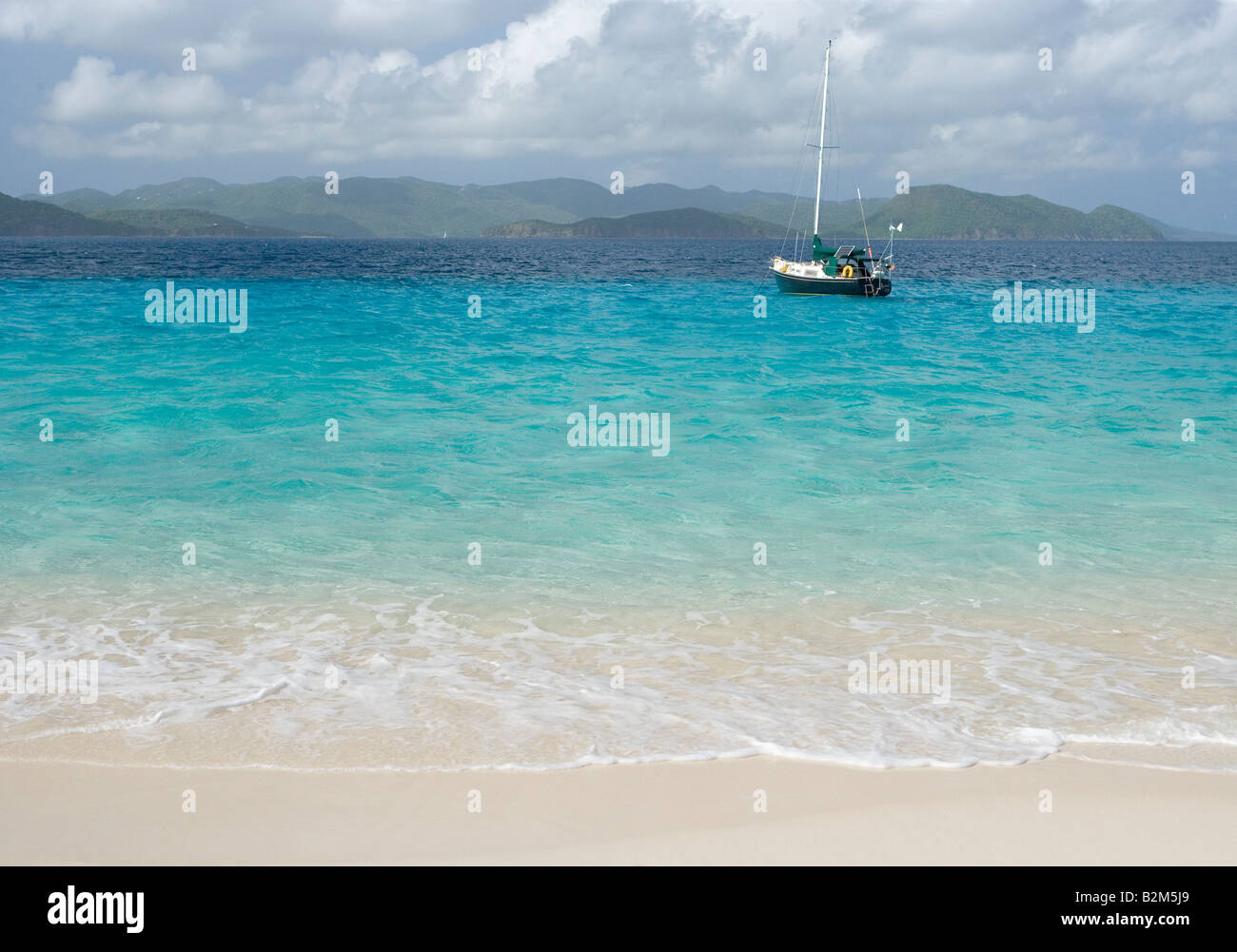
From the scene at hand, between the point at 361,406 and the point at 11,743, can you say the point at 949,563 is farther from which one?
the point at 361,406

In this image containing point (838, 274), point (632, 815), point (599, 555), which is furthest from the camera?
point (838, 274)

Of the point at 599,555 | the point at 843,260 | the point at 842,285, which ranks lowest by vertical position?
the point at 599,555

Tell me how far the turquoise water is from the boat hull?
1152 inches

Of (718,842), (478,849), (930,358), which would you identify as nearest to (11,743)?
(478,849)

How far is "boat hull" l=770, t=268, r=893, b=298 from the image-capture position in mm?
53625

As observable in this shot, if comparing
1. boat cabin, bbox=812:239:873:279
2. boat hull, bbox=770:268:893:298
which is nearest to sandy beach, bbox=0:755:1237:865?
boat hull, bbox=770:268:893:298

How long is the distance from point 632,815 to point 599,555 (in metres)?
5.16

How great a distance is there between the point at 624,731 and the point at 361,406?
560 inches

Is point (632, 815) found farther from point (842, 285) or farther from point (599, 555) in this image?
point (842, 285)

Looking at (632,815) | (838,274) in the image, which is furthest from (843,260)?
(632,815)

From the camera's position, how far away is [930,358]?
28469mm

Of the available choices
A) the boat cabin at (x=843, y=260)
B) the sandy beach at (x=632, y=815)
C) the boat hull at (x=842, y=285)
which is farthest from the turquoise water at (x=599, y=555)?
the boat cabin at (x=843, y=260)

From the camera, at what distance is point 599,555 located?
9992mm

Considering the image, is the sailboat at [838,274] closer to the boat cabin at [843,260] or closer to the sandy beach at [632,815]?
the boat cabin at [843,260]
